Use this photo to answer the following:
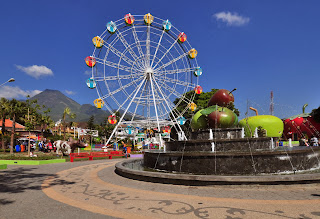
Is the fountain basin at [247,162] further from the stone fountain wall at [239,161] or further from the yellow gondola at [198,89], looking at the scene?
the yellow gondola at [198,89]

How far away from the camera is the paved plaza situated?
4.80 metres

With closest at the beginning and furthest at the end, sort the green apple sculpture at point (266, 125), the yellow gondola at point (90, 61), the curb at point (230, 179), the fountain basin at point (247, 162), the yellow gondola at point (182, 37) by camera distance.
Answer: the curb at point (230, 179) → the fountain basin at point (247, 162) → the green apple sculpture at point (266, 125) → the yellow gondola at point (90, 61) → the yellow gondola at point (182, 37)

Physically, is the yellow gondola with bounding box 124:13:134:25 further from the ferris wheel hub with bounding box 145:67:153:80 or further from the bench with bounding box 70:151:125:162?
the bench with bounding box 70:151:125:162

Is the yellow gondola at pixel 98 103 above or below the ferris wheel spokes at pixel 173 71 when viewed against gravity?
below

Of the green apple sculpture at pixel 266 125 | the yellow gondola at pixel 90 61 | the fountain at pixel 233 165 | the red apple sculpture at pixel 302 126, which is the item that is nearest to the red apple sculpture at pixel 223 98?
the fountain at pixel 233 165

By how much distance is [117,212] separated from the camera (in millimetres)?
4992

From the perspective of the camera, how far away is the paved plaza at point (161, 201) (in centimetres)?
480

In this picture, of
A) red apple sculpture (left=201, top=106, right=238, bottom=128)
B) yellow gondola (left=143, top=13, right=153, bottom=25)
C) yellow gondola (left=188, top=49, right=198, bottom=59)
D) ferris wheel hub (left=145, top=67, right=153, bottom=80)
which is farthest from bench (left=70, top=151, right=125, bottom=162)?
yellow gondola (left=143, top=13, right=153, bottom=25)

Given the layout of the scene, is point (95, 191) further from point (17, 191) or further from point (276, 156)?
point (276, 156)

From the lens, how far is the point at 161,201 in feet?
19.0

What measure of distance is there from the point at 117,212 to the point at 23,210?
2.35 metres

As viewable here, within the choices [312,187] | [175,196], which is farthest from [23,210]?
[312,187]

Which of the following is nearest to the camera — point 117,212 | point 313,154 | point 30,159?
point 117,212

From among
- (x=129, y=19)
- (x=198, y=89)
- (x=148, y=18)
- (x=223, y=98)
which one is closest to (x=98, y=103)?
(x=129, y=19)
